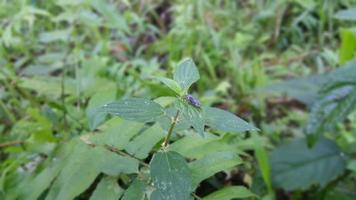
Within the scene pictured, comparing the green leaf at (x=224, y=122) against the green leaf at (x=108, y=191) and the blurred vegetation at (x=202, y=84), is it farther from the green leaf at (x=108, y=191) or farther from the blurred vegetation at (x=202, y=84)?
the green leaf at (x=108, y=191)

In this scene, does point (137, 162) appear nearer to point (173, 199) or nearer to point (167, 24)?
point (173, 199)

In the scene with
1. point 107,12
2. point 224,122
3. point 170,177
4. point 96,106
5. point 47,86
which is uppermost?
point 107,12

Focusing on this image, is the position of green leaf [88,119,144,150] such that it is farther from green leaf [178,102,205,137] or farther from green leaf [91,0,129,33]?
green leaf [91,0,129,33]

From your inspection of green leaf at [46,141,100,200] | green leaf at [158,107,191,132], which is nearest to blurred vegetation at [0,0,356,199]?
green leaf at [46,141,100,200]

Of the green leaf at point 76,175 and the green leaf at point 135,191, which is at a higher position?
the green leaf at point 76,175

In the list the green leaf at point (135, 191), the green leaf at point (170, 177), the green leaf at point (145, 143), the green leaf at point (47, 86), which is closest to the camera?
the green leaf at point (170, 177)

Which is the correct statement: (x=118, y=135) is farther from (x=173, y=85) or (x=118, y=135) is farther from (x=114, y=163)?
(x=173, y=85)

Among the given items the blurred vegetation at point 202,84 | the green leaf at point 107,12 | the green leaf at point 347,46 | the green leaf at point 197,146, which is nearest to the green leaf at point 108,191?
the blurred vegetation at point 202,84

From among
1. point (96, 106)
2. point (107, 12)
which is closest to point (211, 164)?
point (96, 106)
